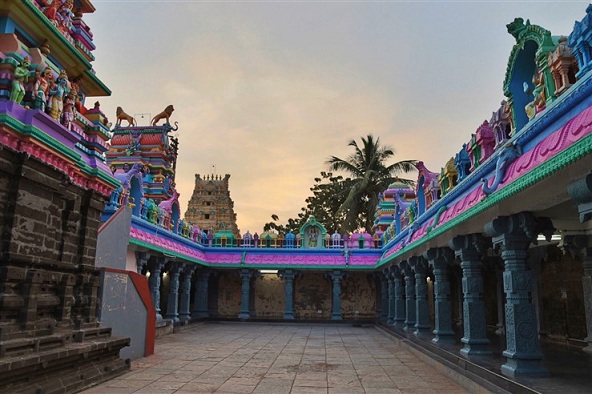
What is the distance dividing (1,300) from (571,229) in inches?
385

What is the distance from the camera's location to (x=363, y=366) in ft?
30.4

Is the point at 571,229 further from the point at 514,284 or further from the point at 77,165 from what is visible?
the point at 77,165

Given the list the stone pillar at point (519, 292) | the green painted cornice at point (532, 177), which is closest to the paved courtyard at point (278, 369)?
the stone pillar at point (519, 292)

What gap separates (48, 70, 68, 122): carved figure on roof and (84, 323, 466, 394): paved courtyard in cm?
443

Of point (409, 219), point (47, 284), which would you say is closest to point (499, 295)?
point (409, 219)

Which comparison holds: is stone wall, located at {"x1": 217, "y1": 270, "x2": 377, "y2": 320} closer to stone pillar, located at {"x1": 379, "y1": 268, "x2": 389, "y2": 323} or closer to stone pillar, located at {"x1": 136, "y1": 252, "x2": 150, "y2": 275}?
stone pillar, located at {"x1": 379, "y1": 268, "x2": 389, "y2": 323}

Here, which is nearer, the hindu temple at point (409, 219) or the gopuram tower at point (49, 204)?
the hindu temple at point (409, 219)

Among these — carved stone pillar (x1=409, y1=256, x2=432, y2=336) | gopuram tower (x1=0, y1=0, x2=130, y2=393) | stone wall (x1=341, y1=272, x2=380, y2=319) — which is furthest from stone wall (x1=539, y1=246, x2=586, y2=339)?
stone wall (x1=341, y1=272, x2=380, y2=319)

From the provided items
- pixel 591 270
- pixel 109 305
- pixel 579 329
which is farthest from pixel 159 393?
pixel 579 329

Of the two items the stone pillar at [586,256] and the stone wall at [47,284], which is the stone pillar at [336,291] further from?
the stone wall at [47,284]

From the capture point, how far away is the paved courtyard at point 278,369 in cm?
700

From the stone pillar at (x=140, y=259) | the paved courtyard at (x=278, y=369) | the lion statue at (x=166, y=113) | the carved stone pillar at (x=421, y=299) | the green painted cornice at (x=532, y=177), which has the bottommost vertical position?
the paved courtyard at (x=278, y=369)

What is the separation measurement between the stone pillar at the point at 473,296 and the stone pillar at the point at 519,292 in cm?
159

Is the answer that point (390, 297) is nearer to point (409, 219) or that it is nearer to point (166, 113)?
point (409, 219)
